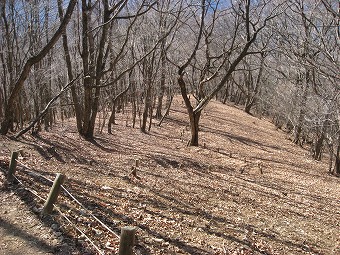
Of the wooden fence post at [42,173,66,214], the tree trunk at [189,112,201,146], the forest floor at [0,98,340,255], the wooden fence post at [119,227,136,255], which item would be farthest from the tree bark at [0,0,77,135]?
the tree trunk at [189,112,201,146]

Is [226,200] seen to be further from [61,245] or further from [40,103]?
[40,103]

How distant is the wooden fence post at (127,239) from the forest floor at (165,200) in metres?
0.46

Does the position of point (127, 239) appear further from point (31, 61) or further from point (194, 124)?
point (194, 124)

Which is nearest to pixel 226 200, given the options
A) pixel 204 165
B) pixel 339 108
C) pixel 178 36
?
pixel 204 165

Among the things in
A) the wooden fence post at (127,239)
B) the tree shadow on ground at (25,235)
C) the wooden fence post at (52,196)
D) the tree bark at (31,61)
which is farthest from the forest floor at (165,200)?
the tree bark at (31,61)

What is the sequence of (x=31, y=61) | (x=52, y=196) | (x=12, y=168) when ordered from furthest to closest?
(x=31, y=61) → (x=12, y=168) → (x=52, y=196)

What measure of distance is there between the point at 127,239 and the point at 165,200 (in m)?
4.08

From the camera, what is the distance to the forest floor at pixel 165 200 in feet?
18.0

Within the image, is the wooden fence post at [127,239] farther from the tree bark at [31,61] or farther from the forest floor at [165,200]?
the tree bark at [31,61]

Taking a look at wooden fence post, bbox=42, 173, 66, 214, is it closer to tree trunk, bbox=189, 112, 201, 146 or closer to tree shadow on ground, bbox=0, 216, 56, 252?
tree shadow on ground, bbox=0, 216, 56, 252

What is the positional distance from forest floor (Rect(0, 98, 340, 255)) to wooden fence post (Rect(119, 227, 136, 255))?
46 centimetres

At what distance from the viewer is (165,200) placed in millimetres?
7836

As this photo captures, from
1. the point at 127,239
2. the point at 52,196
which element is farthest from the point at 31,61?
the point at 127,239

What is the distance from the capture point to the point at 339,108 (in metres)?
10.3
